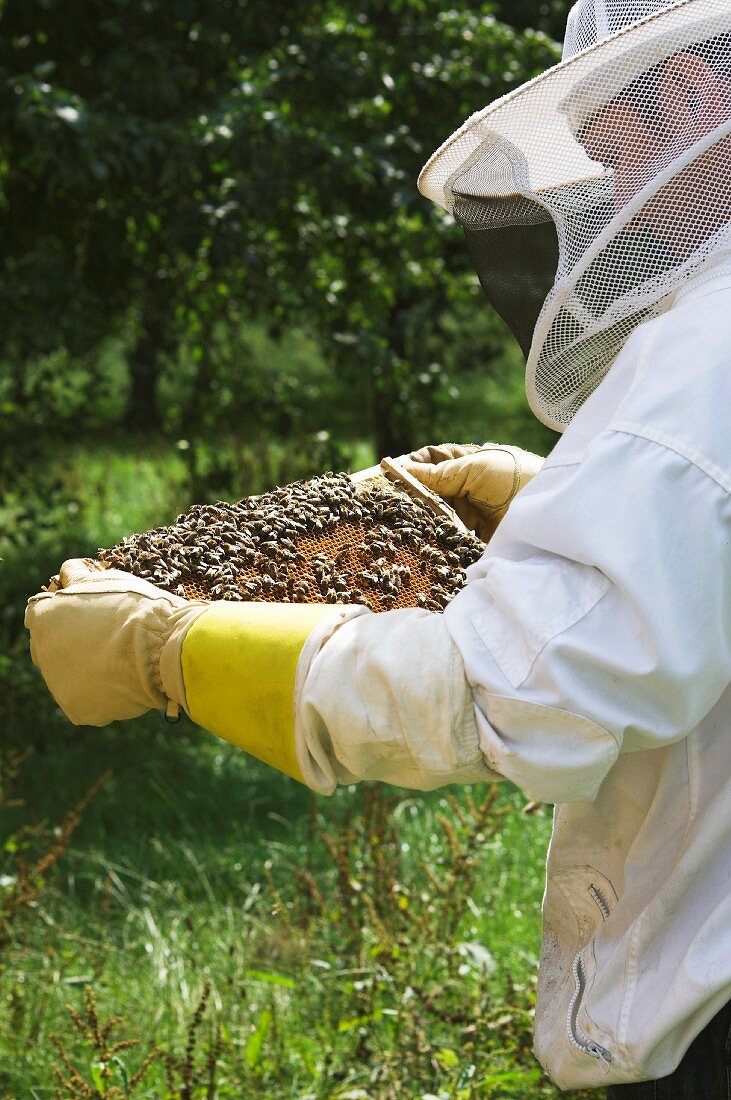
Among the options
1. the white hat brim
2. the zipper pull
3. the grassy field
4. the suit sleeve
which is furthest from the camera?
the grassy field

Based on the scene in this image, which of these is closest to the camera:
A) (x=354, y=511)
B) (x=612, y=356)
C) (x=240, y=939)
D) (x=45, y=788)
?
(x=612, y=356)

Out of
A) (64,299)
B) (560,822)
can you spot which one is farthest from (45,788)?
(560,822)

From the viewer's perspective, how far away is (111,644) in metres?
1.39

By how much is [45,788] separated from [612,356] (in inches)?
133

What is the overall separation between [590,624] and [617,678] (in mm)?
60

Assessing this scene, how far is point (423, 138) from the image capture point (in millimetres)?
4750

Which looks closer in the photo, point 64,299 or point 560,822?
point 560,822

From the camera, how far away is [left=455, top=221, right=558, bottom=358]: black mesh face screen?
1427mm

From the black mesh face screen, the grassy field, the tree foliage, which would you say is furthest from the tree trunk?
the black mesh face screen

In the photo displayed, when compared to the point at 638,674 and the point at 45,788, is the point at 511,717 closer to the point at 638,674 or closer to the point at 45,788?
the point at 638,674

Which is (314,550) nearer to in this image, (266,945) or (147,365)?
(266,945)

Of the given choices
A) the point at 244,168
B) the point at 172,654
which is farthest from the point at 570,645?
the point at 244,168

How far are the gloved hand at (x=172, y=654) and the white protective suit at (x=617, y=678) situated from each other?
4 cm

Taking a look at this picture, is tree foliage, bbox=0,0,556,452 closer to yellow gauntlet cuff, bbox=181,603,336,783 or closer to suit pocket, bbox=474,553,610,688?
yellow gauntlet cuff, bbox=181,603,336,783
